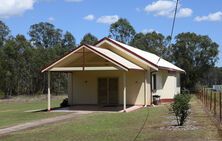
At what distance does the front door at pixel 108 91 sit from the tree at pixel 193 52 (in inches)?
1258

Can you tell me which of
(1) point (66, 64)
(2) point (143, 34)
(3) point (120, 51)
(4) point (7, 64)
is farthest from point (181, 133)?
(2) point (143, 34)

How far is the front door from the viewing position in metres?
31.0

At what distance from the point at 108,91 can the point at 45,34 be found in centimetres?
4796

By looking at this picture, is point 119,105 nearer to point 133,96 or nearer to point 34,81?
point 133,96

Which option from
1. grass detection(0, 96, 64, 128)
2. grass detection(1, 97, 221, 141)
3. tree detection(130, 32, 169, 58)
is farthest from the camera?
tree detection(130, 32, 169, 58)

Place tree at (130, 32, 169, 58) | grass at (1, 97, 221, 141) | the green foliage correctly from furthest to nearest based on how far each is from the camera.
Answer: tree at (130, 32, 169, 58) < the green foliage < grass at (1, 97, 221, 141)

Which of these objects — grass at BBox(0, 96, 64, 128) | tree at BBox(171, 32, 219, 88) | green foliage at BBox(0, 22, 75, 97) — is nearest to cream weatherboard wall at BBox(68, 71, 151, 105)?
grass at BBox(0, 96, 64, 128)

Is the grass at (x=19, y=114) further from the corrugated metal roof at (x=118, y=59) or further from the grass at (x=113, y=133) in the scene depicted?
the corrugated metal roof at (x=118, y=59)

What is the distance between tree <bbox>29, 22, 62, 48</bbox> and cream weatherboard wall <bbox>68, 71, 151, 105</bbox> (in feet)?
149

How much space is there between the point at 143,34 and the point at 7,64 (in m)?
22.4

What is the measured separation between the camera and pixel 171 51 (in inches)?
2461

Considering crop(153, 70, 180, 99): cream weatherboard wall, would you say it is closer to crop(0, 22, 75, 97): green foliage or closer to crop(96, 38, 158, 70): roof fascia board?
crop(96, 38, 158, 70): roof fascia board

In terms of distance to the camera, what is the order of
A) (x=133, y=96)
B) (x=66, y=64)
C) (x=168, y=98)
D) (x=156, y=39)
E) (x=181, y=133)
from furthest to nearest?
1. (x=156, y=39)
2. (x=168, y=98)
3. (x=133, y=96)
4. (x=66, y=64)
5. (x=181, y=133)

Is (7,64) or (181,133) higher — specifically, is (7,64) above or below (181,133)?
above
